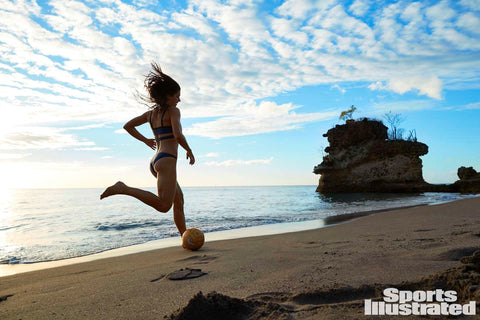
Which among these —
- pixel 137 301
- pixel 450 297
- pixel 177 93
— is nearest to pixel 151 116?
pixel 177 93

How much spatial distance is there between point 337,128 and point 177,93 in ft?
103

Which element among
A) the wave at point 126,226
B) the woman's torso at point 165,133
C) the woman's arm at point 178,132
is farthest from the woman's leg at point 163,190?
the wave at point 126,226

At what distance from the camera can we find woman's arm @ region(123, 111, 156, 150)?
14.7 feet

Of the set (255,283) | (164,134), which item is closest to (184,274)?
(255,283)

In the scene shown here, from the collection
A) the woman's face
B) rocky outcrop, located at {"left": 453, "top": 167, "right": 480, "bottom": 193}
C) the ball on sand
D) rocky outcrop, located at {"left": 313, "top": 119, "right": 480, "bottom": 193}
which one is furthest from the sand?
rocky outcrop, located at {"left": 313, "top": 119, "right": 480, "bottom": 193}

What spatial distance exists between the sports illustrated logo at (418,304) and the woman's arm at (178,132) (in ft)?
9.34

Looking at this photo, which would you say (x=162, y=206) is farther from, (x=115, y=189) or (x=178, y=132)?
(x=178, y=132)

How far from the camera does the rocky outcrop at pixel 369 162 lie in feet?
97.5

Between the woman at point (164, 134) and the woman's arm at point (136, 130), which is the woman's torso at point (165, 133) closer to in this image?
the woman at point (164, 134)

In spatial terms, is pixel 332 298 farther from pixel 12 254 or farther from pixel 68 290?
pixel 12 254

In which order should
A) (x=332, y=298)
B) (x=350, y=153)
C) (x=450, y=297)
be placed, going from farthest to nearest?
(x=350, y=153) → (x=332, y=298) → (x=450, y=297)

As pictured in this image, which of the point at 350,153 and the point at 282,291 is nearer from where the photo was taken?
the point at 282,291

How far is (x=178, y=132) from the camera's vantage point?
4.00 meters

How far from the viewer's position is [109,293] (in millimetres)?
2498
